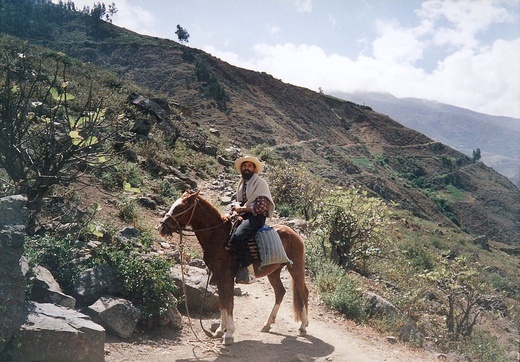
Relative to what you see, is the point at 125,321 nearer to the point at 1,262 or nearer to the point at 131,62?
the point at 1,262

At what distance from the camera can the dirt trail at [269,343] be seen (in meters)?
5.43

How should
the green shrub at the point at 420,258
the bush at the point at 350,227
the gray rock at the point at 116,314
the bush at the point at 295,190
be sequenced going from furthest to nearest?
the green shrub at the point at 420,258, the bush at the point at 295,190, the bush at the point at 350,227, the gray rock at the point at 116,314

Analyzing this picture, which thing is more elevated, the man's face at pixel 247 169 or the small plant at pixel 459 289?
the man's face at pixel 247 169

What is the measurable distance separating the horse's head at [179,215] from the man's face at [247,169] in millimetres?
898

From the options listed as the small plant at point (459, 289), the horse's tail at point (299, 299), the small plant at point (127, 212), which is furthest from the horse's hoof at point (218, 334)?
the small plant at point (459, 289)

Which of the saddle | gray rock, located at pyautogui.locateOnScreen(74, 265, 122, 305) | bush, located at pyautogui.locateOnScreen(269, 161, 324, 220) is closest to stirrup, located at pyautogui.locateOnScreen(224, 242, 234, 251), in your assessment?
the saddle

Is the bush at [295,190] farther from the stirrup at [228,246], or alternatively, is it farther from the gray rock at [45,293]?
the gray rock at [45,293]

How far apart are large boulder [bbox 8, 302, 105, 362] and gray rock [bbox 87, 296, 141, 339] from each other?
0.67 metres

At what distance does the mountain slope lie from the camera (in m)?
50.6

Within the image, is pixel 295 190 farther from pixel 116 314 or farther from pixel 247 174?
pixel 116 314

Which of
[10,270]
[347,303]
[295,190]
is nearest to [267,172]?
[295,190]

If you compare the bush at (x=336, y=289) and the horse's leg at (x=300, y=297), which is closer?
the horse's leg at (x=300, y=297)

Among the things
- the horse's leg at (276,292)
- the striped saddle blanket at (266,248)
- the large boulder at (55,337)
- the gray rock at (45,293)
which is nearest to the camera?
the large boulder at (55,337)

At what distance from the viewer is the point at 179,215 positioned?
18.4ft
